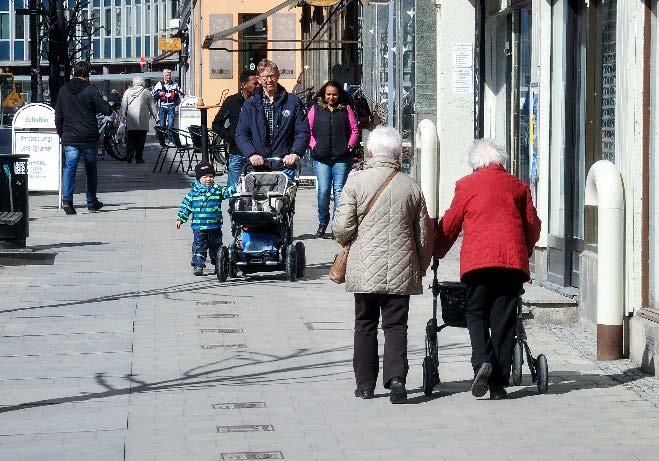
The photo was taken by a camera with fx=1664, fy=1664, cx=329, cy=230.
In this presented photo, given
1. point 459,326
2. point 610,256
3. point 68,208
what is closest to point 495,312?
point 459,326

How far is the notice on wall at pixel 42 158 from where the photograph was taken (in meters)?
23.6

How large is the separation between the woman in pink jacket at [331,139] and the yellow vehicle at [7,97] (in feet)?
159

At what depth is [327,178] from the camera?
18.6 m

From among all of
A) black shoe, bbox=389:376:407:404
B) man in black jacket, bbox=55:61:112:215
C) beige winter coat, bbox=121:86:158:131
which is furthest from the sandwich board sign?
black shoe, bbox=389:376:407:404

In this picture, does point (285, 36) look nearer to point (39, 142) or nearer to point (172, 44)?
point (39, 142)

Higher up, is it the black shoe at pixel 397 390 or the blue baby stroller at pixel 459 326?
the blue baby stroller at pixel 459 326

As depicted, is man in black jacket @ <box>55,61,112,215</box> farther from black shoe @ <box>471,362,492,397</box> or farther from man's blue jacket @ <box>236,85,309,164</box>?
black shoe @ <box>471,362,492,397</box>

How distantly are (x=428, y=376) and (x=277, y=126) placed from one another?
22.9 ft

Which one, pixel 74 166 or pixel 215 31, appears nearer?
pixel 74 166

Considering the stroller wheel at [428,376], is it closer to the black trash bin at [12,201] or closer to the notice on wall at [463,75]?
the black trash bin at [12,201]

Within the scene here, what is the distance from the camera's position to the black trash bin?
1645 cm

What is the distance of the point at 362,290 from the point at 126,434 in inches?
69.0

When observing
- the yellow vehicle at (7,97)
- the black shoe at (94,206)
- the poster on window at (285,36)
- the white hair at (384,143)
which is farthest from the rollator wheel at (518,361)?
the yellow vehicle at (7,97)

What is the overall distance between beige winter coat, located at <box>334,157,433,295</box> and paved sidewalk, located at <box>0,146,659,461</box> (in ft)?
2.24
